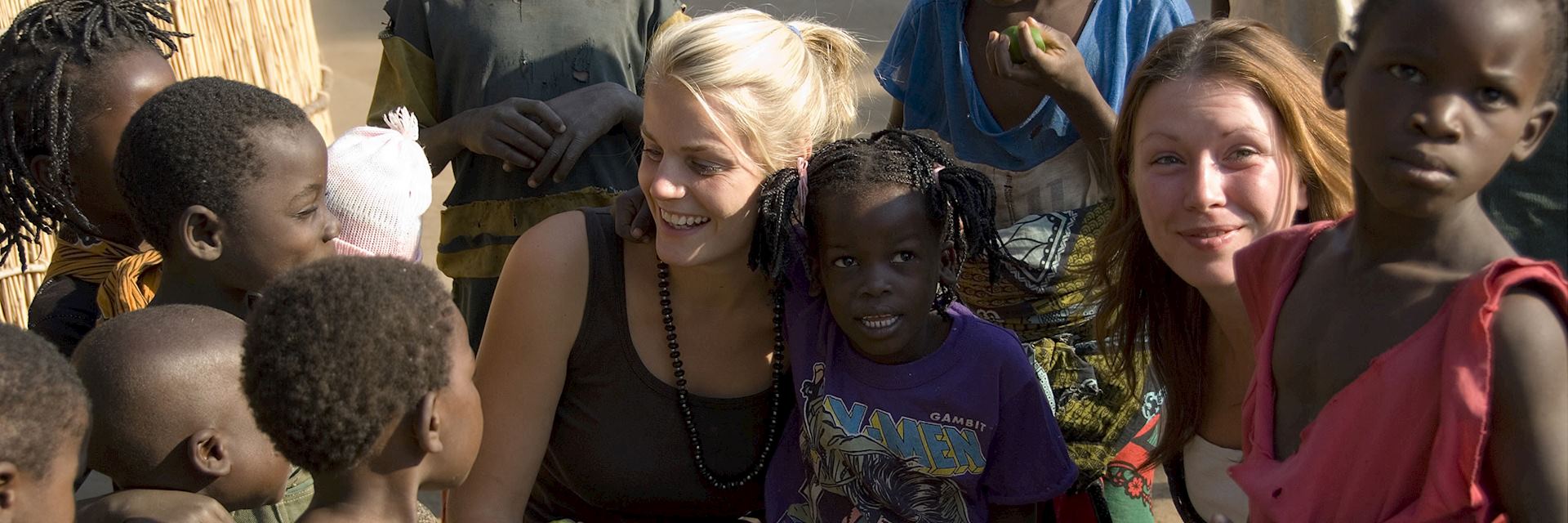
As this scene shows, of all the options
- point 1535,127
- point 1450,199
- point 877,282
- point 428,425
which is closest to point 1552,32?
point 1535,127

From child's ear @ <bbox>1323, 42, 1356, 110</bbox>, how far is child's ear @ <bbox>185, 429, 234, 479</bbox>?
1654 mm

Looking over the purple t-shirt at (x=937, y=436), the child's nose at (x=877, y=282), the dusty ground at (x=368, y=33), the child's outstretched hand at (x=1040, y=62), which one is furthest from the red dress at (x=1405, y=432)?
the dusty ground at (x=368, y=33)

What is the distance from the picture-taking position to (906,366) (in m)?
2.49

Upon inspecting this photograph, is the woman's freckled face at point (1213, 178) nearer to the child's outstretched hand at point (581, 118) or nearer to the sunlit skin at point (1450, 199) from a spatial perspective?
the sunlit skin at point (1450, 199)

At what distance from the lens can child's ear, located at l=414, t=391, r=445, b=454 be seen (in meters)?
1.89

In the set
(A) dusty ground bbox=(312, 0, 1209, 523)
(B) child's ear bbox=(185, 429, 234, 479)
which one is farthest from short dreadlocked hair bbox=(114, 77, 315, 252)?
(A) dusty ground bbox=(312, 0, 1209, 523)

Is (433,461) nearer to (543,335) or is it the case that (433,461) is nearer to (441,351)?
(441,351)

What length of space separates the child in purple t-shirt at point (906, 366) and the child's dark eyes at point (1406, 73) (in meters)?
0.95

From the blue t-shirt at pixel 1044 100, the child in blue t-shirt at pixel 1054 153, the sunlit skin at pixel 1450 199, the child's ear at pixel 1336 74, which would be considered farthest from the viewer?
the blue t-shirt at pixel 1044 100

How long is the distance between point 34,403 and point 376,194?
1174 mm

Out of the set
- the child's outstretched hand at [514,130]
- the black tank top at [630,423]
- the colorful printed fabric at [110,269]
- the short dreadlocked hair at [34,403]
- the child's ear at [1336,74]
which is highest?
the child's ear at [1336,74]

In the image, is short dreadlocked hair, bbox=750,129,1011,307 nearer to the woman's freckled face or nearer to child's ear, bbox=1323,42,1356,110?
the woman's freckled face

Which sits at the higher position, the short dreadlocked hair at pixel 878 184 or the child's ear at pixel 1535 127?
the child's ear at pixel 1535 127

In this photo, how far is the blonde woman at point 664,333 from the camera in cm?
258
